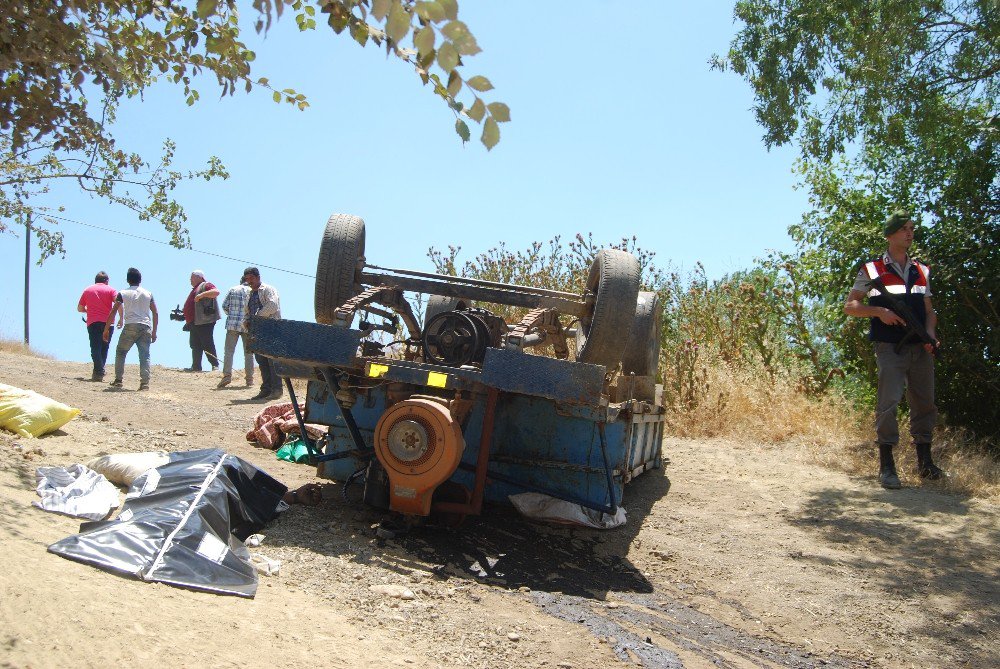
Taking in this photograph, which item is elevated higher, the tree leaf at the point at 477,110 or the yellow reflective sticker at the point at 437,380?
the tree leaf at the point at 477,110

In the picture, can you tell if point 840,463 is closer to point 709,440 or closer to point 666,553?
point 709,440

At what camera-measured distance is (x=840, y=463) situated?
7305mm

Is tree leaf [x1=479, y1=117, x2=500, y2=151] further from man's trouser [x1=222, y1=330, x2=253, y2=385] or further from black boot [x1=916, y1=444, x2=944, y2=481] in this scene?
man's trouser [x1=222, y1=330, x2=253, y2=385]

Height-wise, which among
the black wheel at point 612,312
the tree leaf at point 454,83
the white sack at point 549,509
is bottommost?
the white sack at point 549,509

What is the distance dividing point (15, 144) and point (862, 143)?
22.4ft

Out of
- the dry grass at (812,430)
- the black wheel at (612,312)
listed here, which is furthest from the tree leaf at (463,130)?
the dry grass at (812,430)

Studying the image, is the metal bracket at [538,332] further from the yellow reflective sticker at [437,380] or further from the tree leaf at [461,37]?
the tree leaf at [461,37]

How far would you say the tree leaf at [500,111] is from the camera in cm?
219

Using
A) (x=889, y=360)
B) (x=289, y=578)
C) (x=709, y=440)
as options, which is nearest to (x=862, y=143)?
(x=889, y=360)

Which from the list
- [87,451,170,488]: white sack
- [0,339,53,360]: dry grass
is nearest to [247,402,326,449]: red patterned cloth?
[87,451,170,488]: white sack

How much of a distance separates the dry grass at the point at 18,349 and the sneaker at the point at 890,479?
45.1ft

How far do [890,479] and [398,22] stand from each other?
5.77 metres

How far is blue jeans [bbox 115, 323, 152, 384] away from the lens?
35.6 feet

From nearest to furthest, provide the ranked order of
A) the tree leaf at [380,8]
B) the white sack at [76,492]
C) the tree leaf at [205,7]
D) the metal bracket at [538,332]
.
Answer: the tree leaf at [380,8], the tree leaf at [205,7], the white sack at [76,492], the metal bracket at [538,332]
